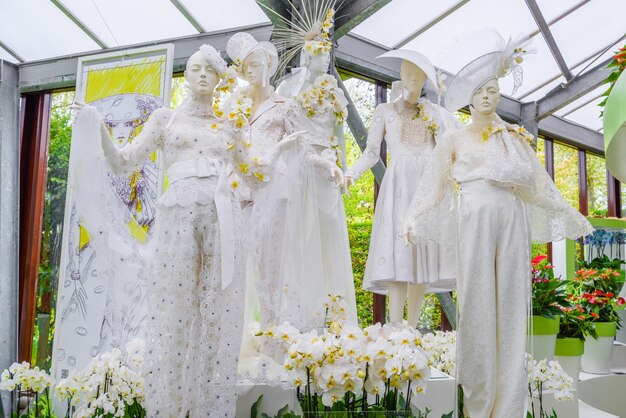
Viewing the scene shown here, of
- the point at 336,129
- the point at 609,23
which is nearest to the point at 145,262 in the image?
the point at 336,129

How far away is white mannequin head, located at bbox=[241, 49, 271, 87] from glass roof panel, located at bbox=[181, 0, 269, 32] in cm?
207

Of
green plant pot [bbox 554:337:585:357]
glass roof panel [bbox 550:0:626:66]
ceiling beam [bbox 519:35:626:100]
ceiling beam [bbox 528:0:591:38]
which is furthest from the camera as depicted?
ceiling beam [bbox 519:35:626:100]

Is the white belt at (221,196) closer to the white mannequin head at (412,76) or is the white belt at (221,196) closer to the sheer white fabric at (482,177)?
the sheer white fabric at (482,177)

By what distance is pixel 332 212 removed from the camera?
3854mm

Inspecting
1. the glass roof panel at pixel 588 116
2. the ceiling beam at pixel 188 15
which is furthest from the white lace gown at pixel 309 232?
the glass roof panel at pixel 588 116

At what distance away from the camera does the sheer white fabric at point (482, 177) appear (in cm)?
306

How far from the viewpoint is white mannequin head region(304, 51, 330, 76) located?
394cm

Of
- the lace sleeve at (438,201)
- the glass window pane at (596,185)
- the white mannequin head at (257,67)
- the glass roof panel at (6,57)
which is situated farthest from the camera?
the glass window pane at (596,185)

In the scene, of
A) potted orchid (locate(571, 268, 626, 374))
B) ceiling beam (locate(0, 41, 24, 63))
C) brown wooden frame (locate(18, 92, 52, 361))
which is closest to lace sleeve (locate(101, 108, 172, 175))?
ceiling beam (locate(0, 41, 24, 63))

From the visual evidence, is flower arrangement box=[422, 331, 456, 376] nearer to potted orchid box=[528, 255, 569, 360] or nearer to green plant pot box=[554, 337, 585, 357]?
potted orchid box=[528, 255, 569, 360]

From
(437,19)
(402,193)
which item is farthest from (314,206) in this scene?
(437,19)

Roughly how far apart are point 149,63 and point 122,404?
2800mm

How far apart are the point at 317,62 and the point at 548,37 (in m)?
4.35

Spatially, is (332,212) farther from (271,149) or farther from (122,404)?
(122,404)
